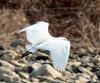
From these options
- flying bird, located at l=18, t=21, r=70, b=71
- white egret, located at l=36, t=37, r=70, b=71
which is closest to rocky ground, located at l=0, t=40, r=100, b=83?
flying bird, located at l=18, t=21, r=70, b=71

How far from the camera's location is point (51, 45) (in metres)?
3.92

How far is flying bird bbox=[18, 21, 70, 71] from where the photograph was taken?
3803 mm

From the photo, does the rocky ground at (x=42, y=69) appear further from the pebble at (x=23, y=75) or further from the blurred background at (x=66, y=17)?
the blurred background at (x=66, y=17)

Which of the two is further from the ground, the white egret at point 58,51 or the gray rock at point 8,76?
the white egret at point 58,51

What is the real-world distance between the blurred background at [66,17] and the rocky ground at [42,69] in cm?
49

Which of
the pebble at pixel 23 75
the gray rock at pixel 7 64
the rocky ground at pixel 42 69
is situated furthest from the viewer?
the gray rock at pixel 7 64

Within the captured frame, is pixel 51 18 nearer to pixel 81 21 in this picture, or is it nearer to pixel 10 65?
pixel 81 21

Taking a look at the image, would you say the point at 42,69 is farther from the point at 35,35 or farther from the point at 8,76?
the point at 35,35

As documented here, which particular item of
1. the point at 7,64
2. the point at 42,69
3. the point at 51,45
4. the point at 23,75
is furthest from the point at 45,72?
the point at 51,45

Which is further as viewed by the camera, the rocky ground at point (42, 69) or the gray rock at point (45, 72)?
the gray rock at point (45, 72)

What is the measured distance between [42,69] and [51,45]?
172 centimetres

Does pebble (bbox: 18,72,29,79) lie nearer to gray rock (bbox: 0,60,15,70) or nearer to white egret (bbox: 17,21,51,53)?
gray rock (bbox: 0,60,15,70)

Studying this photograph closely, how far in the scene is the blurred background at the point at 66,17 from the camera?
7.58 metres

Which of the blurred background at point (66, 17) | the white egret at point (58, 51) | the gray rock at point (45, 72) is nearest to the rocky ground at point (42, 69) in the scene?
the gray rock at point (45, 72)
